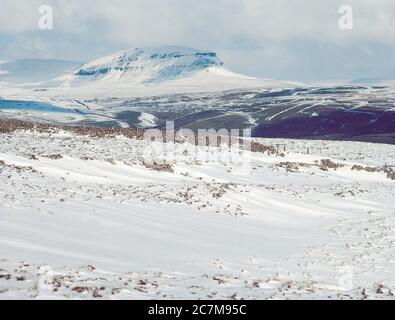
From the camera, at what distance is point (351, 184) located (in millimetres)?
42125

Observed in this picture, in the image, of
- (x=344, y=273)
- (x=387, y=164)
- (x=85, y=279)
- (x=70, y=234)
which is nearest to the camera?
(x=85, y=279)

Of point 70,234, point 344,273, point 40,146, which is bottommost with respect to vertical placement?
point 344,273

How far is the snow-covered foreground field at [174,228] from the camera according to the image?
13.5 metres

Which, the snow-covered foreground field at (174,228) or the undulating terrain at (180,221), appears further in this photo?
the undulating terrain at (180,221)

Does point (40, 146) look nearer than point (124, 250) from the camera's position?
No

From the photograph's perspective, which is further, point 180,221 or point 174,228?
point 180,221

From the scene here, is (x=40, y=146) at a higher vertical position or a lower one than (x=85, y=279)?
higher

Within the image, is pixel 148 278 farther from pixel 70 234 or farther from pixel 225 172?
pixel 225 172

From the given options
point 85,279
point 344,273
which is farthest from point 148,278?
point 344,273

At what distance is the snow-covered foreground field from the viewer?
532 inches

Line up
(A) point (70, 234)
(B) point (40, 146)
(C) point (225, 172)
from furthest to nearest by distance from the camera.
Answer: (C) point (225, 172), (B) point (40, 146), (A) point (70, 234)

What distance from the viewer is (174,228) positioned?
21.9 meters

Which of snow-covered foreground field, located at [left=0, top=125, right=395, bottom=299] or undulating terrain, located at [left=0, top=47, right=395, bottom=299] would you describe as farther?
undulating terrain, located at [left=0, top=47, right=395, bottom=299]

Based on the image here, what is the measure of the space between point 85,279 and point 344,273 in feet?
26.9
